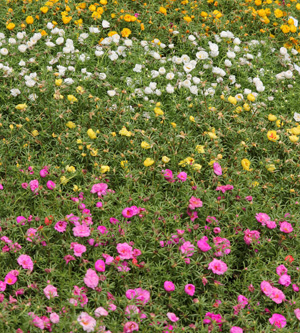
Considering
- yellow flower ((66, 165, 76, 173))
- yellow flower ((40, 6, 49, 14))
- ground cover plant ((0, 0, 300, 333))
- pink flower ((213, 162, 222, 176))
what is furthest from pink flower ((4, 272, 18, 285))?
yellow flower ((40, 6, 49, 14))

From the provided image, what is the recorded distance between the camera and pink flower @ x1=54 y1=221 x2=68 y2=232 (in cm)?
266

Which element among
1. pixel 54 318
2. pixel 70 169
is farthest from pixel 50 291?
pixel 70 169

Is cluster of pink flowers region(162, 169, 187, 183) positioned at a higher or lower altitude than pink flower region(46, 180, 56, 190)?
higher

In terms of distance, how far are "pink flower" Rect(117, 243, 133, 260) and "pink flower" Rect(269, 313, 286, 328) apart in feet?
2.90

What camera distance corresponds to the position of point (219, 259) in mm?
2715

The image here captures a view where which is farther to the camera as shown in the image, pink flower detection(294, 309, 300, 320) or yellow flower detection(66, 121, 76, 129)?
yellow flower detection(66, 121, 76, 129)

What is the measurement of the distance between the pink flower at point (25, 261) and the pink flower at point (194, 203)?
1.08 m

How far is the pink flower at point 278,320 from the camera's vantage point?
243cm

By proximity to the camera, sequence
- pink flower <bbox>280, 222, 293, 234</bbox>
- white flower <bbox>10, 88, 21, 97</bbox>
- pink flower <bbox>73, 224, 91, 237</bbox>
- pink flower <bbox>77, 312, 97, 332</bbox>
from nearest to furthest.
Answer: pink flower <bbox>77, 312, 97, 332</bbox>, pink flower <bbox>73, 224, 91, 237</bbox>, pink flower <bbox>280, 222, 293, 234</bbox>, white flower <bbox>10, 88, 21, 97</bbox>

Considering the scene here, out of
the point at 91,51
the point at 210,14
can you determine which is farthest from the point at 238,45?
the point at 91,51

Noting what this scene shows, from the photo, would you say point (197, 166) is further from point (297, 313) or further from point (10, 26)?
point (10, 26)

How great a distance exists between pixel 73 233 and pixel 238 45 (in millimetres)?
2785

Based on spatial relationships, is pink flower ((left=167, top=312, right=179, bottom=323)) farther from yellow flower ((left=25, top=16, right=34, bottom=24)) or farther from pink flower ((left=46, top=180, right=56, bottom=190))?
yellow flower ((left=25, top=16, right=34, bottom=24))

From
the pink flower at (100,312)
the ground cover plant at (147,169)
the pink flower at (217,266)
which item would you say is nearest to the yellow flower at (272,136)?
the ground cover plant at (147,169)
